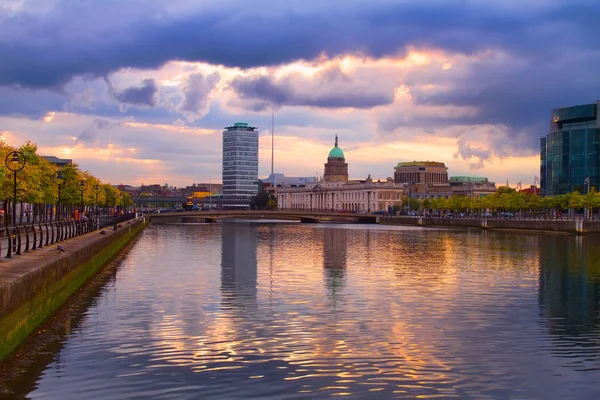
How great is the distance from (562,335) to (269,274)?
23.5 metres

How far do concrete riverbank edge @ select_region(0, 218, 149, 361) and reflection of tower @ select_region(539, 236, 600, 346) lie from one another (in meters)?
17.6

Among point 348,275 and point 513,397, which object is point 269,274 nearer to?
point 348,275

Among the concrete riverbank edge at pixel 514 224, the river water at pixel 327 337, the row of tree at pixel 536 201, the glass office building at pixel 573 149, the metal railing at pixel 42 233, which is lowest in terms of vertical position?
the river water at pixel 327 337

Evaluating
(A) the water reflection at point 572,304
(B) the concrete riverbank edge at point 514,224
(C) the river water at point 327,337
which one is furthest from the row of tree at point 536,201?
(C) the river water at point 327,337

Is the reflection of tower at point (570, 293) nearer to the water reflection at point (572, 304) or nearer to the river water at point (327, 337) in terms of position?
the water reflection at point (572, 304)

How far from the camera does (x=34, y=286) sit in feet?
86.7

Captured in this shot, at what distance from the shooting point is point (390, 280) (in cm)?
4547

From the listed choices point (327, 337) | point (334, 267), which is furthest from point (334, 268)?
point (327, 337)

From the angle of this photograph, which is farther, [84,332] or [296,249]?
[296,249]

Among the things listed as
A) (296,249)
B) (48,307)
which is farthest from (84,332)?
(296,249)

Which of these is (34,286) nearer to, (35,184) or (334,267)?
(334,267)

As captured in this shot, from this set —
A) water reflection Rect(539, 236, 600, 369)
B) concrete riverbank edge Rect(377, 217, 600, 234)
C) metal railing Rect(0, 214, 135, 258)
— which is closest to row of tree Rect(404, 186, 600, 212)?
concrete riverbank edge Rect(377, 217, 600, 234)

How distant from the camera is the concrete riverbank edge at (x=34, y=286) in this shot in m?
22.3

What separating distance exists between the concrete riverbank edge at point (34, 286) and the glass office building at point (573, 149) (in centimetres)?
15225
